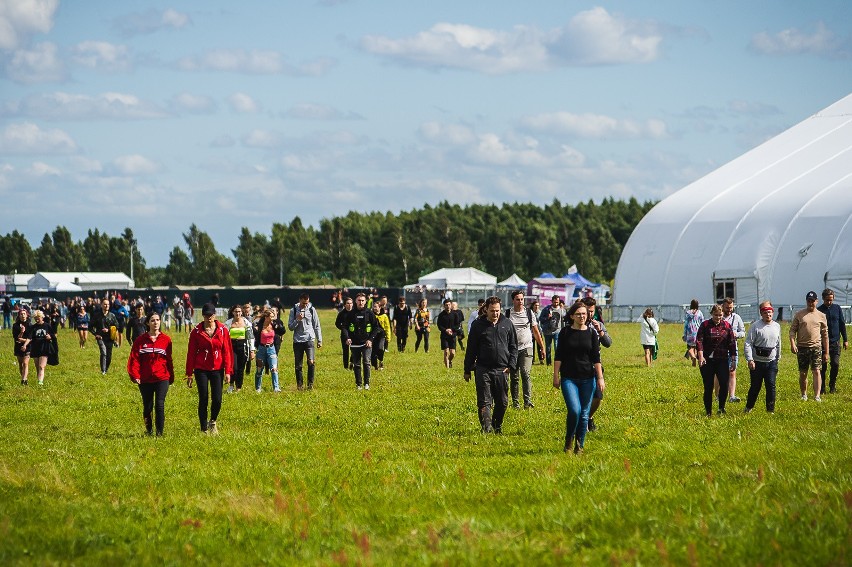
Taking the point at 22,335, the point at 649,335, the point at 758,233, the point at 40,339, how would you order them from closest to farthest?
the point at 22,335
the point at 40,339
the point at 649,335
the point at 758,233

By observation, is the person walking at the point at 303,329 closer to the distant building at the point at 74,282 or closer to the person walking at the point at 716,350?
the person walking at the point at 716,350

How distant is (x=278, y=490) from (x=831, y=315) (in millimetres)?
13126

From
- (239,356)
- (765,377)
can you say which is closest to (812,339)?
(765,377)

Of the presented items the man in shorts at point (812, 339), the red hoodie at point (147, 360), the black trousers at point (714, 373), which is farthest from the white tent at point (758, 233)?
the red hoodie at point (147, 360)

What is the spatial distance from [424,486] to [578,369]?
2648 millimetres

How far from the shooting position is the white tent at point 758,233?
59156 mm

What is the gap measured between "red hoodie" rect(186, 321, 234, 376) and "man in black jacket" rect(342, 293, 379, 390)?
765cm

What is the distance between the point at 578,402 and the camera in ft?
45.3

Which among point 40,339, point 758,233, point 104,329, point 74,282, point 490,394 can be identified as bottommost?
point 490,394

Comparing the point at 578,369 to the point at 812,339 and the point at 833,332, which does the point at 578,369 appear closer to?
the point at 812,339

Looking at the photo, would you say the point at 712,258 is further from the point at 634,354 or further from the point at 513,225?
the point at 513,225

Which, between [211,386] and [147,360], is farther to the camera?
[211,386]

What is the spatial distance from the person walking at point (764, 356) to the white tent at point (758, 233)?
41749 millimetres

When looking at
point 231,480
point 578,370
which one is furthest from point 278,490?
point 578,370
